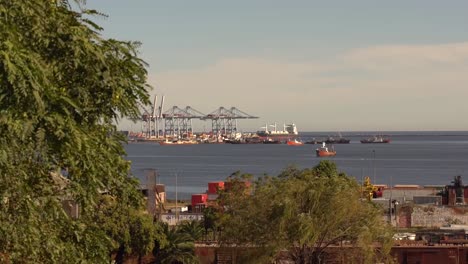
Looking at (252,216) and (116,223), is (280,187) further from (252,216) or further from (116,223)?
(116,223)

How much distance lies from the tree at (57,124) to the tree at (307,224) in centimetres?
1607

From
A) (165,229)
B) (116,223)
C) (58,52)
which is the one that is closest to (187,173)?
(165,229)

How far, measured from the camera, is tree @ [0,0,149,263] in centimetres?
864

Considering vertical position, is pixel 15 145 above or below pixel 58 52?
below

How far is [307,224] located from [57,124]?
1777 centimetres

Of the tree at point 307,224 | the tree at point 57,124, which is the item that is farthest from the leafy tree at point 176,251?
the tree at point 57,124

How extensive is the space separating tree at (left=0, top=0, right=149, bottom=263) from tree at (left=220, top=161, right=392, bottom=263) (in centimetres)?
1607

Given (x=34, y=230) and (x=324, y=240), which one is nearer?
(x=34, y=230)

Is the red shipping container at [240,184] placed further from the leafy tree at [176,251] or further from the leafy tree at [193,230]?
the leafy tree at [176,251]

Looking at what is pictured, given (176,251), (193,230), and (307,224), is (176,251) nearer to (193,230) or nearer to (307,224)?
(193,230)

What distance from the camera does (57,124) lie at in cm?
901

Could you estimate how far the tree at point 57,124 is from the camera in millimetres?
8641

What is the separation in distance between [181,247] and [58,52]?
20.9 meters

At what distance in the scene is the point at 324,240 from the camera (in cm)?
2742
